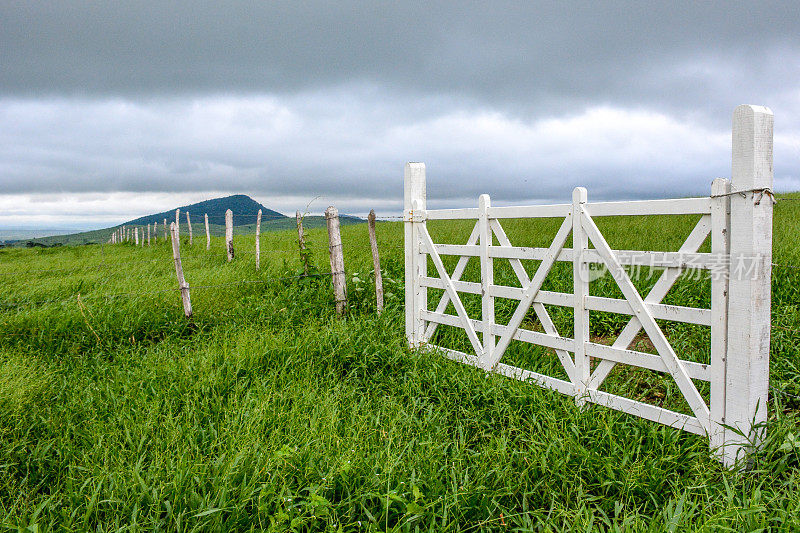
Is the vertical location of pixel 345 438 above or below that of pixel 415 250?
below

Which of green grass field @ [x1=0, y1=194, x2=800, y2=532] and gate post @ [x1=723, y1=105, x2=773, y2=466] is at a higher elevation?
gate post @ [x1=723, y1=105, x2=773, y2=466]

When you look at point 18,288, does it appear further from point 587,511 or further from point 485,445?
point 587,511

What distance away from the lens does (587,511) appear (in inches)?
125

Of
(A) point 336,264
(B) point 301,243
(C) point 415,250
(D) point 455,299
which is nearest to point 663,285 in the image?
Result: (D) point 455,299

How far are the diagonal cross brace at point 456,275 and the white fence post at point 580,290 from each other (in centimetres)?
131

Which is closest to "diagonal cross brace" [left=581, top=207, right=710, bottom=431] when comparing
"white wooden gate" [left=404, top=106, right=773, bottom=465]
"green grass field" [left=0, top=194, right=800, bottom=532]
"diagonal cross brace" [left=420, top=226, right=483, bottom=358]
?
"white wooden gate" [left=404, top=106, right=773, bottom=465]

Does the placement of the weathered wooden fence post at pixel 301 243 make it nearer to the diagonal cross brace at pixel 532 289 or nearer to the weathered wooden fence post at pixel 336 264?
the weathered wooden fence post at pixel 336 264

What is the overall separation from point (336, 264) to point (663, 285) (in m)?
5.09

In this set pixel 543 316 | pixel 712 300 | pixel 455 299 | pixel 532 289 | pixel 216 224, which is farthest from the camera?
pixel 216 224

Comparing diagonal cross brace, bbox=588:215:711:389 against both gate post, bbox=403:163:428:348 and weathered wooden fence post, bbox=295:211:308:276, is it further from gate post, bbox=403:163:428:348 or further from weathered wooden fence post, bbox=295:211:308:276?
weathered wooden fence post, bbox=295:211:308:276

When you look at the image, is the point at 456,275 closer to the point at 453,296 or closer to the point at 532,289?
the point at 453,296

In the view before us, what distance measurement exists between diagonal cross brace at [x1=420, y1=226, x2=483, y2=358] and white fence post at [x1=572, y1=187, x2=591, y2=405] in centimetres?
132

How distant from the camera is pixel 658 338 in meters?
4.07

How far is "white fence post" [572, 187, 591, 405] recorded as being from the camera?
15.0 ft
